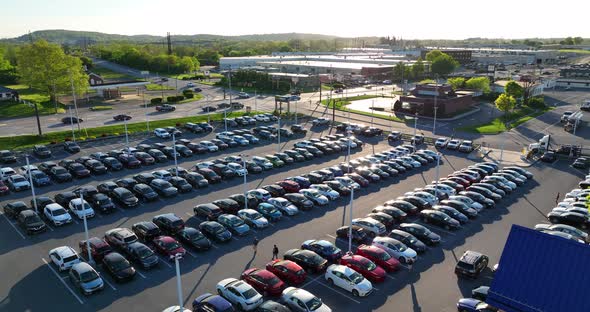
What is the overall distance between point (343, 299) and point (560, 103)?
93556 millimetres

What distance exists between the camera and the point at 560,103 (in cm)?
9425

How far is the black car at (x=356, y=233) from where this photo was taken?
97.7 feet

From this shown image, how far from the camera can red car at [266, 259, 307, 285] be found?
24266 millimetres

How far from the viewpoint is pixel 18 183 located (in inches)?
1549

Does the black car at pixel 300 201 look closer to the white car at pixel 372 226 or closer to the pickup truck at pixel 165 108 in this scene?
the white car at pixel 372 226

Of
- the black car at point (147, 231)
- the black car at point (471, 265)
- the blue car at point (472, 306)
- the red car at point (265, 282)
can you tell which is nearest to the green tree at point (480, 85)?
the black car at point (471, 265)

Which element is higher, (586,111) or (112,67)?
(112,67)

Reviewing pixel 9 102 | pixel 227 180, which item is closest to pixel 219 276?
pixel 227 180

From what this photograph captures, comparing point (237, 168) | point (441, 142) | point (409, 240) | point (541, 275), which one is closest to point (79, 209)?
point (237, 168)

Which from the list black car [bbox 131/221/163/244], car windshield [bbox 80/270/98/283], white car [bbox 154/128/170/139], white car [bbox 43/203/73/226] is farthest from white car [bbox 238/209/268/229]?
white car [bbox 154/128/170/139]

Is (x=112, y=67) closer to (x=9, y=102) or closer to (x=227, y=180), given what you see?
(x=9, y=102)

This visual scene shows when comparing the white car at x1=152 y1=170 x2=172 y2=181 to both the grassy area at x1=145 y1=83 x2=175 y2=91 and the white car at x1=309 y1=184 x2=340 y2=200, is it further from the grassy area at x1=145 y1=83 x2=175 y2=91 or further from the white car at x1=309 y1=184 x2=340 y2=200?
the grassy area at x1=145 y1=83 x2=175 y2=91

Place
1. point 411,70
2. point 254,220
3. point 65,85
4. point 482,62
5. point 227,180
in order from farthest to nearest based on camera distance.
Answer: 1. point 482,62
2. point 411,70
3. point 65,85
4. point 227,180
5. point 254,220

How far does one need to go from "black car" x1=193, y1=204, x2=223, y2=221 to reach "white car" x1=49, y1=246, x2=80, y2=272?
9721 mm
